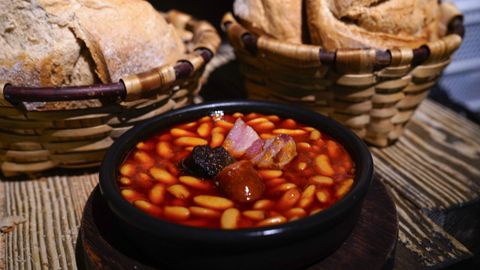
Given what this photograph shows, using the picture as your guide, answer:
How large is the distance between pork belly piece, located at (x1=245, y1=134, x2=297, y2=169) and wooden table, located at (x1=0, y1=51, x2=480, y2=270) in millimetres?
482

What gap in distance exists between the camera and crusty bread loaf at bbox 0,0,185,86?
1.50 meters

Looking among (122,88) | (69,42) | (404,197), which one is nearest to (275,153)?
(122,88)

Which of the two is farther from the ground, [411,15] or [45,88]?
[411,15]

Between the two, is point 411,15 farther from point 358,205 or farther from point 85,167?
point 85,167

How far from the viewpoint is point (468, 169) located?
1.88 metres

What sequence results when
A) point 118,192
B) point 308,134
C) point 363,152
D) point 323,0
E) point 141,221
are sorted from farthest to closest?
point 323,0 < point 308,134 < point 363,152 < point 118,192 < point 141,221

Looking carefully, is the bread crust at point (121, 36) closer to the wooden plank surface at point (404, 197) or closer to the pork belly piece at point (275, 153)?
the wooden plank surface at point (404, 197)

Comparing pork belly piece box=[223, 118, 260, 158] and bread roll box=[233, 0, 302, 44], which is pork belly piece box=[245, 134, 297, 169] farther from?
bread roll box=[233, 0, 302, 44]

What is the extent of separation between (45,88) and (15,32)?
11.2 inches

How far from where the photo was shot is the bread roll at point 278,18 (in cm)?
180

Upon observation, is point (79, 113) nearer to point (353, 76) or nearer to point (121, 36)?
point (121, 36)

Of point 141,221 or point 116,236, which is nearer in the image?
point 141,221

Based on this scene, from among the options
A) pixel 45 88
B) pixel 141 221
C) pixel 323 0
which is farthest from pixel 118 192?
pixel 323 0

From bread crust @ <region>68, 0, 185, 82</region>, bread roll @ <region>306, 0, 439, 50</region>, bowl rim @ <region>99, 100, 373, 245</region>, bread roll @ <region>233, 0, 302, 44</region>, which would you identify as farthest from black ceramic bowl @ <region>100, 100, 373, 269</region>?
bread roll @ <region>233, 0, 302, 44</region>
